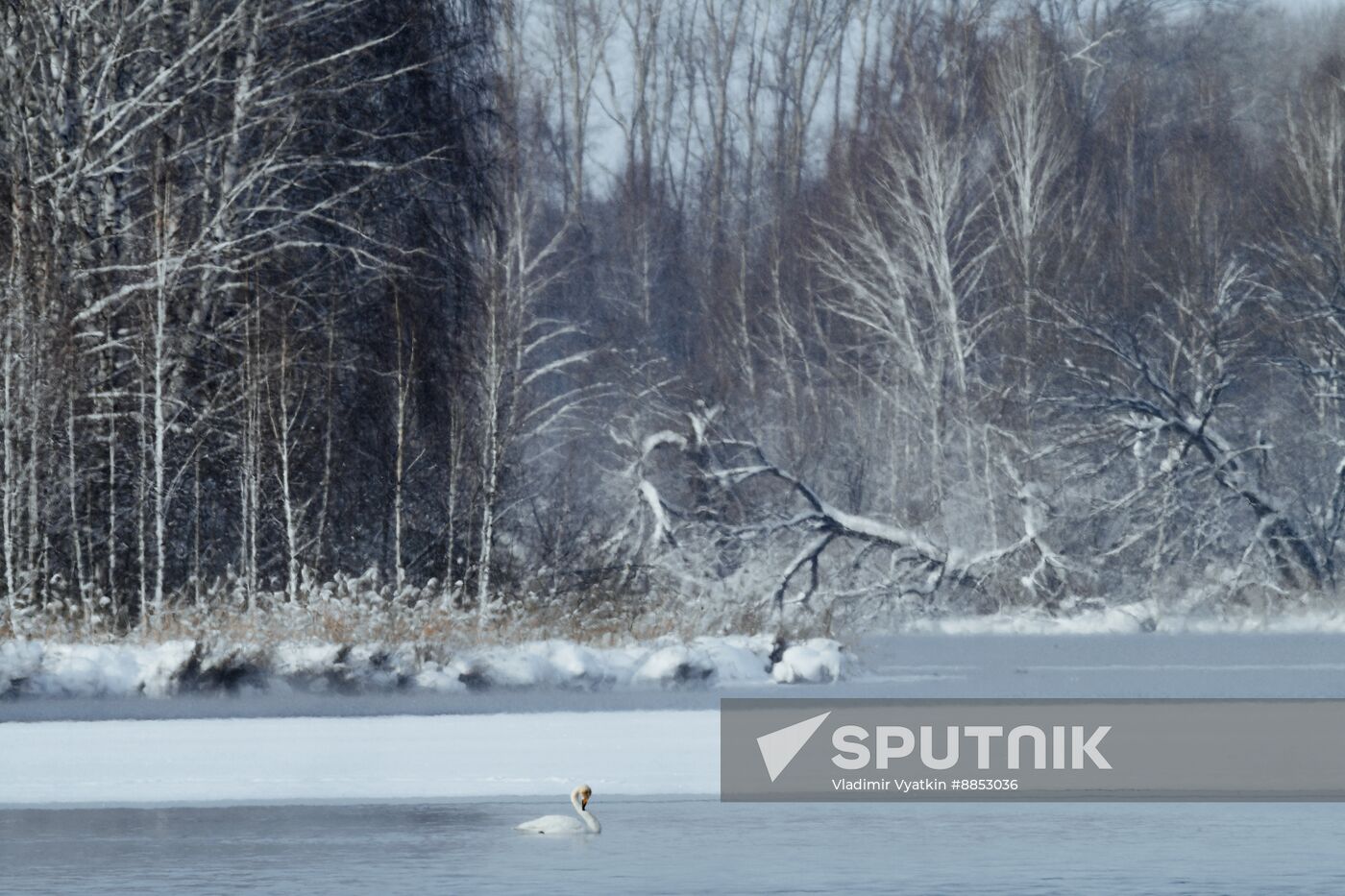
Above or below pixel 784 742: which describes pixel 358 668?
above

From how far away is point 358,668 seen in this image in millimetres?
18281

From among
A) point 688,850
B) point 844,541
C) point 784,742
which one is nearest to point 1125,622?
point 844,541

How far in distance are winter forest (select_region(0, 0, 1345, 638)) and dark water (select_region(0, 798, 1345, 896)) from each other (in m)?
8.03

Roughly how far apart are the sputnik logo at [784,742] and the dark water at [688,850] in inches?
53.7

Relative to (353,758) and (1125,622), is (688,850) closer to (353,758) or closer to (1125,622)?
(353,758)

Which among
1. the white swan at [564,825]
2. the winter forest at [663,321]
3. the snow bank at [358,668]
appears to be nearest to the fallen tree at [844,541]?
the winter forest at [663,321]

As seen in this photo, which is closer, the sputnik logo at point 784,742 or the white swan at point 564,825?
the white swan at point 564,825

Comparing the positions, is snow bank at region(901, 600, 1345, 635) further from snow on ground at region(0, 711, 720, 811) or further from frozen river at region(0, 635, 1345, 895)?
snow on ground at region(0, 711, 720, 811)

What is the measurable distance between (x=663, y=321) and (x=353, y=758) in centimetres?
4026

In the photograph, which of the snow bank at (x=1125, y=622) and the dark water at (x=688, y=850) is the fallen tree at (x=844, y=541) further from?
the dark water at (x=688, y=850)

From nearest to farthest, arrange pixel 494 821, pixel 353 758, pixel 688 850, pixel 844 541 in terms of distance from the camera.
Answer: pixel 688 850 → pixel 494 821 → pixel 353 758 → pixel 844 541

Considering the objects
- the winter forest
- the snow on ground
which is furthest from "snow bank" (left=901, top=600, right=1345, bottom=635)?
the snow on ground

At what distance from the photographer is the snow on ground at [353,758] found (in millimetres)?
12445

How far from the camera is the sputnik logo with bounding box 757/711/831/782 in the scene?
1323 cm
